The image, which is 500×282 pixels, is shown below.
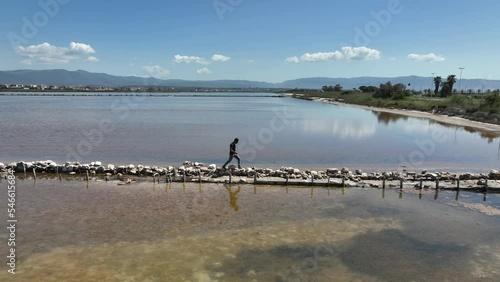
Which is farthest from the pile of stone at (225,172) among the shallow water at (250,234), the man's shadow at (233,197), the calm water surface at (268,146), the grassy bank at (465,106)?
the grassy bank at (465,106)

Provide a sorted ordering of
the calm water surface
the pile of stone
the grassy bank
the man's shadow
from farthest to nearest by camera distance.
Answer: the grassy bank, the calm water surface, the pile of stone, the man's shadow

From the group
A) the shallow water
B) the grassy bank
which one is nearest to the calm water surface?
the shallow water

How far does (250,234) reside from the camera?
10.6 m

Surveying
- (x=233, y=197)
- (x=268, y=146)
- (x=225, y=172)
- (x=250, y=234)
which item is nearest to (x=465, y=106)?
(x=268, y=146)

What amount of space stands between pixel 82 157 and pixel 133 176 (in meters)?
6.20

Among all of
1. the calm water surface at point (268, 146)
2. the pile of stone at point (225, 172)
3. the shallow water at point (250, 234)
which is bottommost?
the shallow water at point (250, 234)

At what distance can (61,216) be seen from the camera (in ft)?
38.6

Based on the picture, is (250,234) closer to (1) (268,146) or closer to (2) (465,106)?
(1) (268,146)

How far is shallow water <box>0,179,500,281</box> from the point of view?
336 inches

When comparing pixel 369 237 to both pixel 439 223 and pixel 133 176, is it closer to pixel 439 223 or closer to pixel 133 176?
pixel 439 223

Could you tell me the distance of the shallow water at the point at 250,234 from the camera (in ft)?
28.0

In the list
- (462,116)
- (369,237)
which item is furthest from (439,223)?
(462,116)

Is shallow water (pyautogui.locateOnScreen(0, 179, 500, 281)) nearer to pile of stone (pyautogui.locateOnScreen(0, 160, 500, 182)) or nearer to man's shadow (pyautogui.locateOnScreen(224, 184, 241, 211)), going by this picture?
man's shadow (pyautogui.locateOnScreen(224, 184, 241, 211))

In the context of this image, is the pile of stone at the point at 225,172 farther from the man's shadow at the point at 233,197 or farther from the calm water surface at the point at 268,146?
the calm water surface at the point at 268,146
